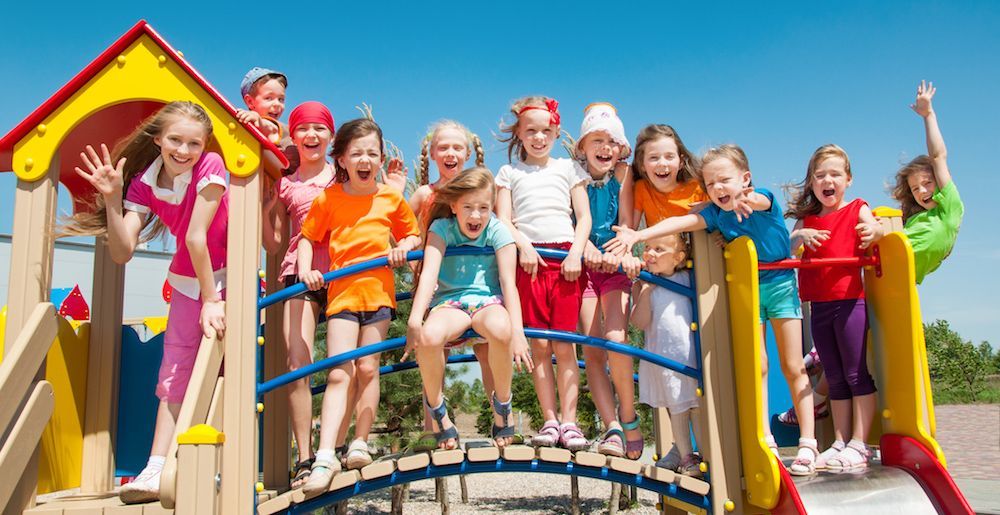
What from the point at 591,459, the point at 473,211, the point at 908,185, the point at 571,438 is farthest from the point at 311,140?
the point at 908,185

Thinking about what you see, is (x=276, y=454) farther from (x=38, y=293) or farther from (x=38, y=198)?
(x=38, y=198)

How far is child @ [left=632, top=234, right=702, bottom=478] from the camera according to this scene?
3699mm

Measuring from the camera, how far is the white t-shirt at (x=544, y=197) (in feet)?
12.9

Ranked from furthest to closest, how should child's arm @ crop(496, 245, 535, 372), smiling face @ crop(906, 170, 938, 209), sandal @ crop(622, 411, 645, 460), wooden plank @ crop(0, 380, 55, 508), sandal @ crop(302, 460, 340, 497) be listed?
smiling face @ crop(906, 170, 938, 209)
sandal @ crop(622, 411, 645, 460)
child's arm @ crop(496, 245, 535, 372)
sandal @ crop(302, 460, 340, 497)
wooden plank @ crop(0, 380, 55, 508)

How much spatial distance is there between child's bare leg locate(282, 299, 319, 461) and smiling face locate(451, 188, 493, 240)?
950 millimetres

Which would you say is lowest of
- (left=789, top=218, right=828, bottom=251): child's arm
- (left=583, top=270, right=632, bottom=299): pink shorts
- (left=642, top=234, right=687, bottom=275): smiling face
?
(left=583, top=270, right=632, bottom=299): pink shorts

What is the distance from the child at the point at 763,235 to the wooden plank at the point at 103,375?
112 inches

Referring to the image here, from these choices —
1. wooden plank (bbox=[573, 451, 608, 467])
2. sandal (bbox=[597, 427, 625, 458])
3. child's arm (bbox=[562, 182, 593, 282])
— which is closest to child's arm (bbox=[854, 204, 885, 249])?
child's arm (bbox=[562, 182, 593, 282])

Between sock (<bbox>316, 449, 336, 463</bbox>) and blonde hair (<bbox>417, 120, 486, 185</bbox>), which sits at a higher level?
blonde hair (<bbox>417, 120, 486, 185</bbox>)

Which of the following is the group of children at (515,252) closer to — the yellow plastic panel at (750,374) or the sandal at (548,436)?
the sandal at (548,436)

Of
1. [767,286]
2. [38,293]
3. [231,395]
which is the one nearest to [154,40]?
[38,293]

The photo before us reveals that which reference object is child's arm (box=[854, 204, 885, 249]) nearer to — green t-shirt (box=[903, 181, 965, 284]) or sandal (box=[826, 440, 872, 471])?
green t-shirt (box=[903, 181, 965, 284])

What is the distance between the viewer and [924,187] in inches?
173

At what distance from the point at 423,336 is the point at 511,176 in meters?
1.12
